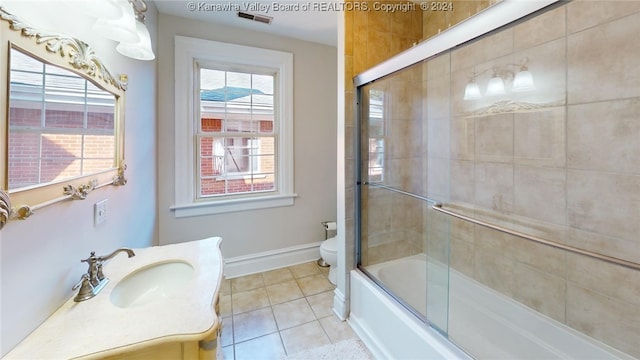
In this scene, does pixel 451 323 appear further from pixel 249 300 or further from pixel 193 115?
pixel 193 115

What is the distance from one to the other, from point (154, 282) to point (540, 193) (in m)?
2.21

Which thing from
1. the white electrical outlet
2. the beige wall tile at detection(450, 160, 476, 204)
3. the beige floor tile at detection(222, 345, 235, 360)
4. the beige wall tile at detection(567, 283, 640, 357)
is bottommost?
the beige floor tile at detection(222, 345, 235, 360)

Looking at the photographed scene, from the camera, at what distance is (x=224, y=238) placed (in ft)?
8.47

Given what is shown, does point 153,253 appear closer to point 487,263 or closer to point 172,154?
point 172,154

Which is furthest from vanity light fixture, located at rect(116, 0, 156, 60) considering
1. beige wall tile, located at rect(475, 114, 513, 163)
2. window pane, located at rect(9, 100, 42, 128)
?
beige wall tile, located at rect(475, 114, 513, 163)

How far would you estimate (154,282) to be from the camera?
127 cm

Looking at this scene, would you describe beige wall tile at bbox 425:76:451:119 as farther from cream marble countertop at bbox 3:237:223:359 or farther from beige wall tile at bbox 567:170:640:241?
cream marble countertop at bbox 3:237:223:359

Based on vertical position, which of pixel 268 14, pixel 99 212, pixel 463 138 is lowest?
pixel 99 212

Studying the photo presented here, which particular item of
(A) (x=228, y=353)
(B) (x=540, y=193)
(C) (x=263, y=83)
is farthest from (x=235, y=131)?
(B) (x=540, y=193)

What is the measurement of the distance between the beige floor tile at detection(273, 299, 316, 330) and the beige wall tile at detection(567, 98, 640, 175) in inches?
76.8

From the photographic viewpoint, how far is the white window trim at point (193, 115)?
92.1 inches

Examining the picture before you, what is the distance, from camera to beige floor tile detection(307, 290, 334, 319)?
6.65 feet

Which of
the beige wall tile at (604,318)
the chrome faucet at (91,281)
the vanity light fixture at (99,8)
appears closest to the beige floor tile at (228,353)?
the chrome faucet at (91,281)

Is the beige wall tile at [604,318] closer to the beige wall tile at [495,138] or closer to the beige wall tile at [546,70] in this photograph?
the beige wall tile at [495,138]
